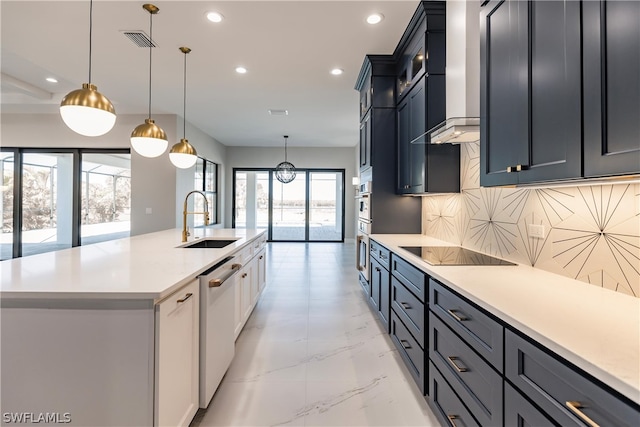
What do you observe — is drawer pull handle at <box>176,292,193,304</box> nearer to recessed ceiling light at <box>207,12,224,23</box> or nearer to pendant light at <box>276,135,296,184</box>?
recessed ceiling light at <box>207,12,224,23</box>

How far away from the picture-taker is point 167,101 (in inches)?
203

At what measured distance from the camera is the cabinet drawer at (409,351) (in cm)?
197

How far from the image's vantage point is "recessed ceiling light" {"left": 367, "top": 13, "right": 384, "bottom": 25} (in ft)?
9.14

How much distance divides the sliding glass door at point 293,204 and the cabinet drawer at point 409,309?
696 cm

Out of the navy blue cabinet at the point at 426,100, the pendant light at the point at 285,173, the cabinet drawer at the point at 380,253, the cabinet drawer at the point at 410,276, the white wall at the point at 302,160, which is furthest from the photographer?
the white wall at the point at 302,160

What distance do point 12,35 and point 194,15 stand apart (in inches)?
80.0

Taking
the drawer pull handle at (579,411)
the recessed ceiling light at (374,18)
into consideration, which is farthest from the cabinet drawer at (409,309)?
the recessed ceiling light at (374,18)

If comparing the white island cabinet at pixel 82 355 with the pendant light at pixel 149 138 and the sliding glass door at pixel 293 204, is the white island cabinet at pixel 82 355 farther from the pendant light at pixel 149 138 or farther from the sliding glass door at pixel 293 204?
the sliding glass door at pixel 293 204

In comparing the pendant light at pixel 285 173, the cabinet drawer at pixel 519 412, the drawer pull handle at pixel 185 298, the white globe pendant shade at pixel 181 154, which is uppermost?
the pendant light at pixel 285 173

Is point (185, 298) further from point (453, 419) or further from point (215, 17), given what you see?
point (215, 17)

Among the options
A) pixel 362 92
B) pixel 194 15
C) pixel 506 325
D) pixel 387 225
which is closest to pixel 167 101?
pixel 194 15

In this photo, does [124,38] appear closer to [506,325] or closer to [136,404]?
[136,404]

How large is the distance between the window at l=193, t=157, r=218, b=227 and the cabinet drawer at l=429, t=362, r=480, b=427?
21.4 feet

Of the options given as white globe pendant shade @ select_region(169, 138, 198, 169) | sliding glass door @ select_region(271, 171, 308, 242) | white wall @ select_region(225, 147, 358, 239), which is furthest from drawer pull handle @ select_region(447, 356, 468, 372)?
sliding glass door @ select_region(271, 171, 308, 242)
